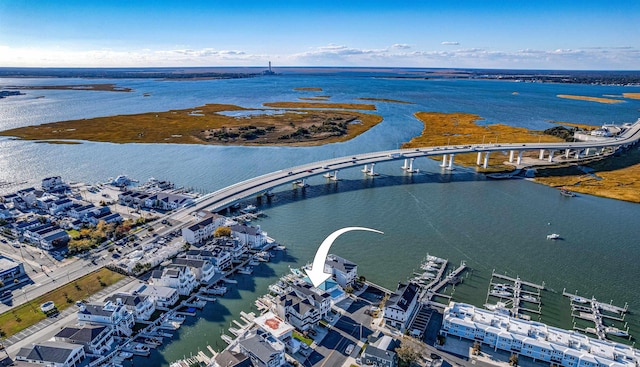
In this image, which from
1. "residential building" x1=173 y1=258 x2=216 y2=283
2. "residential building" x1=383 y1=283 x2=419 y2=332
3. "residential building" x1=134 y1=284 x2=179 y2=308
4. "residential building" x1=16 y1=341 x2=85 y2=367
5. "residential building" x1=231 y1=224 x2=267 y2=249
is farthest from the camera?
"residential building" x1=231 y1=224 x2=267 y2=249

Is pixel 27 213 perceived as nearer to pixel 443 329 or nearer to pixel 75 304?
pixel 75 304

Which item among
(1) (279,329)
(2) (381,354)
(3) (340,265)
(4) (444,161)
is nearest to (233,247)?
(3) (340,265)

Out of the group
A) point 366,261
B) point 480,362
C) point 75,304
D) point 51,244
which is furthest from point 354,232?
point 51,244

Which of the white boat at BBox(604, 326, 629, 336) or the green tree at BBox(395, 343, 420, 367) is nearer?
the green tree at BBox(395, 343, 420, 367)

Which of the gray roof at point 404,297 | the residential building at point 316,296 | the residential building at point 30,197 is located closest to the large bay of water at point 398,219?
the gray roof at point 404,297

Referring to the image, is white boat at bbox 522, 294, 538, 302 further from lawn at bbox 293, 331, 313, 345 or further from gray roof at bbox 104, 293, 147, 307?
gray roof at bbox 104, 293, 147, 307

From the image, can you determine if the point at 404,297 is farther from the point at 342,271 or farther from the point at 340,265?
the point at 340,265

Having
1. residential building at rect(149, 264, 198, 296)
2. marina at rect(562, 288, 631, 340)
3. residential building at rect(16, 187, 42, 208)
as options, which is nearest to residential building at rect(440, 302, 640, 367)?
marina at rect(562, 288, 631, 340)
